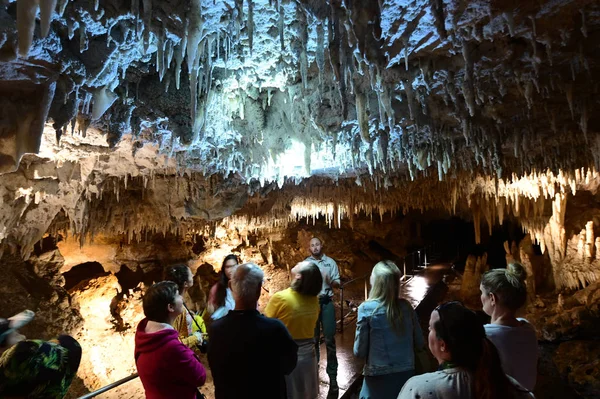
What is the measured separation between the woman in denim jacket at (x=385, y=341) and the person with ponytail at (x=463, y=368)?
1085 millimetres

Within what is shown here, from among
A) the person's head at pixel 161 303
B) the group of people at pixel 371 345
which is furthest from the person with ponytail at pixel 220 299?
the person's head at pixel 161 303

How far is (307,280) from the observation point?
2.85 metres

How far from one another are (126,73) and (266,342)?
104 inches

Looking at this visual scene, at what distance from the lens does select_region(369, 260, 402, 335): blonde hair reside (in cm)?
261

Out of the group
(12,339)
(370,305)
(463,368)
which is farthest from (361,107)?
(12,339)

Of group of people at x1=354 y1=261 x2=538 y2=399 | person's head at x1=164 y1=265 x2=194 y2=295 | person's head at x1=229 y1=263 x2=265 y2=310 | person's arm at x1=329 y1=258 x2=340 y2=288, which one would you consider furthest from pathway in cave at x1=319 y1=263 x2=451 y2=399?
person's head at x1=229 y1=263 x2=265 y2=310

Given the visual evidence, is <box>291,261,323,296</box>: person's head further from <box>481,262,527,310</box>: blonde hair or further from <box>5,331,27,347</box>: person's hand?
<box>5,331,27,347</box>: person's hand

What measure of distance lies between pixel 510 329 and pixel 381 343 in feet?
2.89

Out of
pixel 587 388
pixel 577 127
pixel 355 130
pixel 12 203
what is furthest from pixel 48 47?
pixel 587 388

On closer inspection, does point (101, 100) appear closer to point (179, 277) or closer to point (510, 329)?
point (179, 277)

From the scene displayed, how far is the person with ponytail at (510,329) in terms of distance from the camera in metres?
2.05

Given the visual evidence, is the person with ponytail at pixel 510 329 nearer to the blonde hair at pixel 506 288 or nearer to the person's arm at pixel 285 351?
the blonde hair at pixel 506 288

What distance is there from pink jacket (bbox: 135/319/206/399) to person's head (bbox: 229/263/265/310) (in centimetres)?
43

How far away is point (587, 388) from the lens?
19.9 ft
